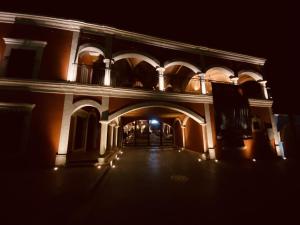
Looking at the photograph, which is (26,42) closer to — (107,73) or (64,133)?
(107,73)

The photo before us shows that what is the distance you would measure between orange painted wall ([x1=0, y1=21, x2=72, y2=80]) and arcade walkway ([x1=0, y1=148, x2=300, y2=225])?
17.7 feet

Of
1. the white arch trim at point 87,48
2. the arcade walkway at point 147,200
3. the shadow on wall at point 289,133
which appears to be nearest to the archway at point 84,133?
the white arch trim at point 87,48

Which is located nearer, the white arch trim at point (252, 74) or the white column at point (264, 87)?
the white column at point (264, 87)

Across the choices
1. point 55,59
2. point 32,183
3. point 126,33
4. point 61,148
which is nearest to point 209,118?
point 126,33

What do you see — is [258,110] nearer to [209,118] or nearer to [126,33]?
[209,118]

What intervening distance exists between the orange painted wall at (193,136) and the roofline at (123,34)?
6087mm

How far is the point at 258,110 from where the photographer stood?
35.8ft

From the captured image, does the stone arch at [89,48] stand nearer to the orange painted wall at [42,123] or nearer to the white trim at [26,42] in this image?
the white trim at [26,42]

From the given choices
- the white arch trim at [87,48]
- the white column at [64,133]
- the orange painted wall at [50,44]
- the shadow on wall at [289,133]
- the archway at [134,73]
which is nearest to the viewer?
the white column at [64,133]

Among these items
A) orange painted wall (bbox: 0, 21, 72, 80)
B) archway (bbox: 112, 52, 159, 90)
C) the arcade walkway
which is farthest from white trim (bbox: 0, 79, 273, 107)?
archway (bbox: 112, 52, 159, 90)

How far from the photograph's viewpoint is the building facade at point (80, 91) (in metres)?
6.87

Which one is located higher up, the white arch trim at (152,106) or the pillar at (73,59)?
the pillar at (73,59)

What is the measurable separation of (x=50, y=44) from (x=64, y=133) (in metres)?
5.32

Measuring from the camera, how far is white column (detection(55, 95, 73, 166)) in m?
6.81
